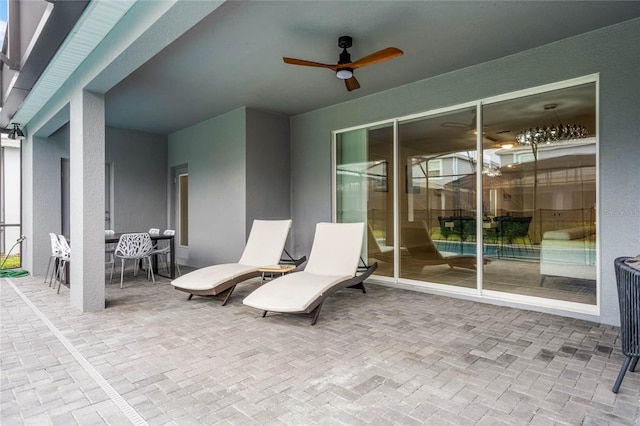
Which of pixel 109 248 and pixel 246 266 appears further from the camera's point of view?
pixel 109 248

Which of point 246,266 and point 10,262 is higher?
point 246,266

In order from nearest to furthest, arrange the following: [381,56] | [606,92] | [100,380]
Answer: [100,380] < [381,56] < [606,92]

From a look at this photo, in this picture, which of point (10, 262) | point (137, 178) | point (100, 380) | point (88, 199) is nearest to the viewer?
point (100, 380)

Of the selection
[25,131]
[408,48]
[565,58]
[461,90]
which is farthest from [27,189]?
[565,58]

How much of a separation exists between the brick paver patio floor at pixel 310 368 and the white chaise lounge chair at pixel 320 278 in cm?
26

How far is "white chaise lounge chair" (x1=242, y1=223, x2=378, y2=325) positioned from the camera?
3670 millimetres

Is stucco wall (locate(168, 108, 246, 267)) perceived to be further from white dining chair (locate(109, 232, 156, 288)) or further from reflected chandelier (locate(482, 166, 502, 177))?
reflected chandelier (locate(482, 166, 502, 177))

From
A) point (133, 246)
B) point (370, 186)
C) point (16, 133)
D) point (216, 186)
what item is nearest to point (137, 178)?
point (16, 133)

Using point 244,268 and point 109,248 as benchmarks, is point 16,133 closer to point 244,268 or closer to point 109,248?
point 109,248

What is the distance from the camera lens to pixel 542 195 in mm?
4652

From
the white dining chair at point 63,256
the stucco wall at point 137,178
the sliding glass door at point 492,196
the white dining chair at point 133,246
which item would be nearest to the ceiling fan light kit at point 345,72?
the sliding glass door at point 492,196

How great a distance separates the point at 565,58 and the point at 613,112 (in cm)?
81

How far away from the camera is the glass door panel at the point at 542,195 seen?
4129 millimetres

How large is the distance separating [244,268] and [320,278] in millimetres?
1185
